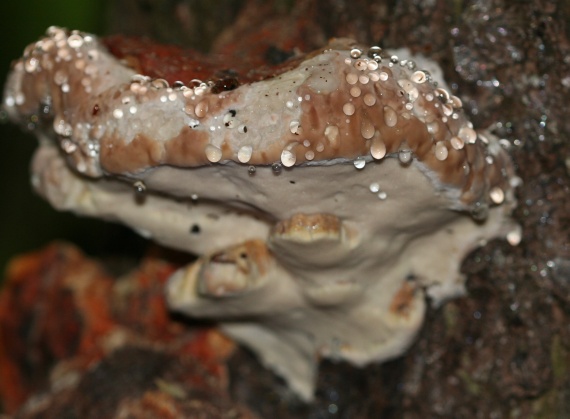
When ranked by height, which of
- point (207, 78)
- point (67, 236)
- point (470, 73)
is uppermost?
point (207, 78)

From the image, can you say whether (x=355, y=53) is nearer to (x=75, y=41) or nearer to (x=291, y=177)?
(x=291, y=177)

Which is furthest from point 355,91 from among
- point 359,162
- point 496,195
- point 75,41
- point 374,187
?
point 75,41

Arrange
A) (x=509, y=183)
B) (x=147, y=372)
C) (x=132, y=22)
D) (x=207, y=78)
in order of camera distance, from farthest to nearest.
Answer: (x=132, y=22), (x=147, y=372), (x=509, y=183), (x=207, y=78)

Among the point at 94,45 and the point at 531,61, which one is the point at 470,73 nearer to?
the point at 531,61

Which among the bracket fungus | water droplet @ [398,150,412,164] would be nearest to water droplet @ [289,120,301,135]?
the bracket fungus

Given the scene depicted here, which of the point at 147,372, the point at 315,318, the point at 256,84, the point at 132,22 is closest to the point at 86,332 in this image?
the point at 147,372

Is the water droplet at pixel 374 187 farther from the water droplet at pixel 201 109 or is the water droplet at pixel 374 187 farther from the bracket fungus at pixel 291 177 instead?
the water droplet at pixel 201 109
